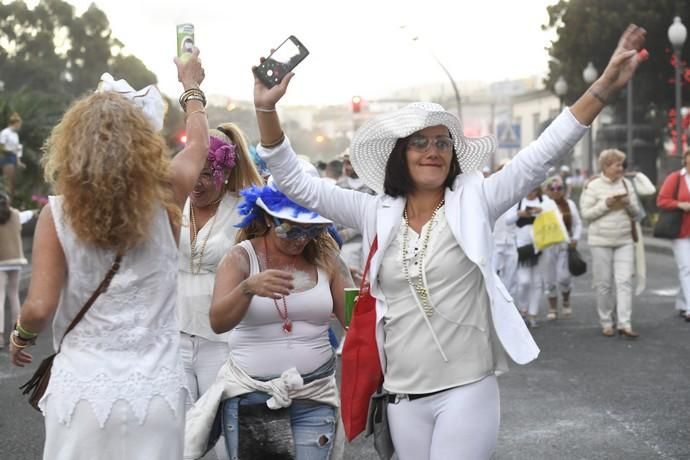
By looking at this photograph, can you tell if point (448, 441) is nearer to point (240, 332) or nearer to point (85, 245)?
point (240, 332)

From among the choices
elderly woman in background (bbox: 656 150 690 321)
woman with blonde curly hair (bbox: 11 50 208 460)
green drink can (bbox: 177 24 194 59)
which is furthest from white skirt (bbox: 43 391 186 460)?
elderly woman in background (bbox: 656 150 690 321)

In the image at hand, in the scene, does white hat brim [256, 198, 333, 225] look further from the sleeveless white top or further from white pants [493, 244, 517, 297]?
white pants [493, 244, 517, 297]

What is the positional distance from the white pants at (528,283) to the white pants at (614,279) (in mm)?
973

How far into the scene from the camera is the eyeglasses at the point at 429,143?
3.96 meters

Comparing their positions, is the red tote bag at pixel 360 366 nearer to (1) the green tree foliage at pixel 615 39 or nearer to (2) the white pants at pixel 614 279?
(2) the white pants at pixel 614 279

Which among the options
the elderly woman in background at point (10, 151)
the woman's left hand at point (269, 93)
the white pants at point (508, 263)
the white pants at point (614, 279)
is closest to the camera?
the woman's left hand at point (269, 93)

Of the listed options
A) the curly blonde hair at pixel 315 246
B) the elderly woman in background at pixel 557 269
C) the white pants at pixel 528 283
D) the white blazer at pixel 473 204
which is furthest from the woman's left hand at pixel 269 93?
the elderly woman in background at pixel 557 269

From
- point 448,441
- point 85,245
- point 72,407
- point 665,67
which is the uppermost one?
point 665,67

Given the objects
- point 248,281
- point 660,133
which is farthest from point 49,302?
point 660,133

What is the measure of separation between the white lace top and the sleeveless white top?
2.81ft

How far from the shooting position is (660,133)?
39.2 metres

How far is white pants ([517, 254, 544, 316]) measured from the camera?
39.4 ft

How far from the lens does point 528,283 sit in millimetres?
12078

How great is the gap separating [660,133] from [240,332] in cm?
3708
